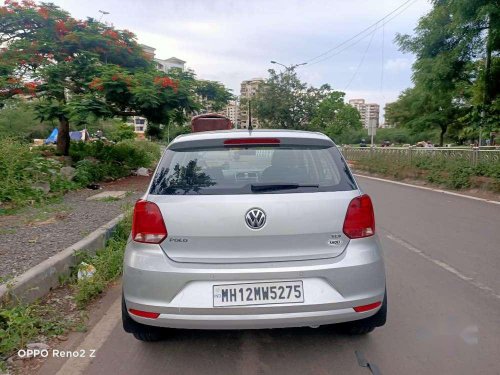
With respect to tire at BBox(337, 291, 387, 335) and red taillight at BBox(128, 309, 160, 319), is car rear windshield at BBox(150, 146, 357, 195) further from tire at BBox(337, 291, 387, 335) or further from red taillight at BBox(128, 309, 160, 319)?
tire at BBox(337, 291, 387, 335)

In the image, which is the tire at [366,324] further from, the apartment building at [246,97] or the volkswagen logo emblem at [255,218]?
the apartment building at [246,97]

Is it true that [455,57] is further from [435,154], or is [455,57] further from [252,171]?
[252,171]

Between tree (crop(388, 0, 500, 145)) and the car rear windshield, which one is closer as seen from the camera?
the car rear windshield

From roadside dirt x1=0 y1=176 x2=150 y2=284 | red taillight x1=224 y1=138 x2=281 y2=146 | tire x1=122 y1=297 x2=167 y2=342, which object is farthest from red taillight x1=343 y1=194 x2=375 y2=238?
roadside dirt x1=0 y1=176 x2=150 y2=284

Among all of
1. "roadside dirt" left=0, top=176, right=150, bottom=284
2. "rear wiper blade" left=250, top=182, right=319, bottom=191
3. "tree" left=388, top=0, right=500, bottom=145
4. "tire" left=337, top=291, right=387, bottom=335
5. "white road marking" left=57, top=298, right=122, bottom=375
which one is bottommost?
"white road marking" left=57, top=298, right=122, bottom=375

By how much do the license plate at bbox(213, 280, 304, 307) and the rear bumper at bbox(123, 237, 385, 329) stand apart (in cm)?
3

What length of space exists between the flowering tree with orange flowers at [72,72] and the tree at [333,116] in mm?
25242

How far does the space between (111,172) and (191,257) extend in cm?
1238

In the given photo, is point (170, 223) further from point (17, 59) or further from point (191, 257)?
point (17, 59)

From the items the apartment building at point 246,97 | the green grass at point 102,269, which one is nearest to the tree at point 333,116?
the apartment building at point 246,97

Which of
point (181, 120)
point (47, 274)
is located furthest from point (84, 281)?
point (181, 120)

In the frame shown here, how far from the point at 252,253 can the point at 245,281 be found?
7.2 inches

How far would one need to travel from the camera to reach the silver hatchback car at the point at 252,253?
9.11ft

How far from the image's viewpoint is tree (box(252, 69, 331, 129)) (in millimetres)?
35531
